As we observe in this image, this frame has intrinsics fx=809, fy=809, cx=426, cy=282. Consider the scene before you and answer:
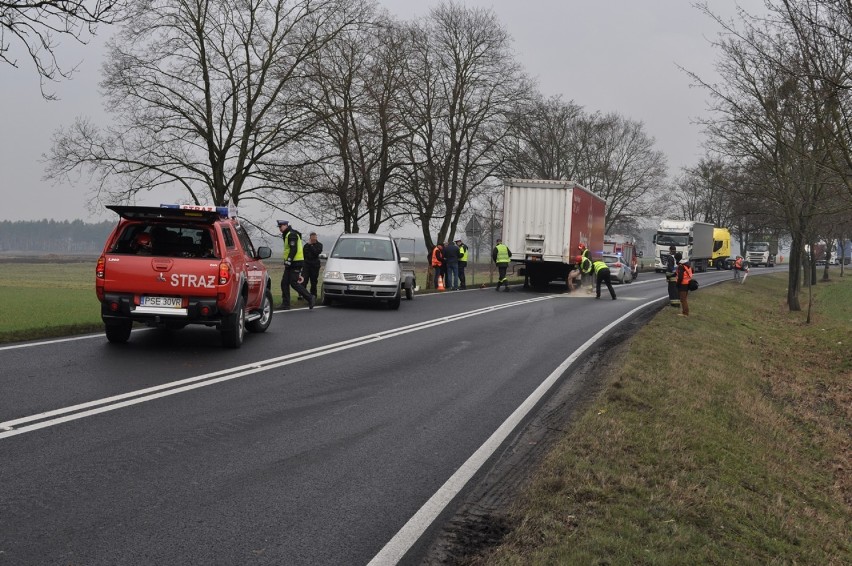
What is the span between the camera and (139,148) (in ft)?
75.8

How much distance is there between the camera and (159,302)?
34.3 ft

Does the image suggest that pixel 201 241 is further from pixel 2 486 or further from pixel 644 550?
pixel 644 550

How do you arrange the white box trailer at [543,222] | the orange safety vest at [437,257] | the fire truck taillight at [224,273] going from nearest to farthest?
1. the fire truck taillight at [224,273]
2. the white box trailer at [543,222]
3. the orange safety vest at [437,257]

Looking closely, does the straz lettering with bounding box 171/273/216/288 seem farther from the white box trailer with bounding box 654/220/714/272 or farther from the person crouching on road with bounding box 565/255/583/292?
the white box trailer with bounding box 654/220/714/272

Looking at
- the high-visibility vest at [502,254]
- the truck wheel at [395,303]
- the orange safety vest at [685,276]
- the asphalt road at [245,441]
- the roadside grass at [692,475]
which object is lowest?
the roadside grass at [692,475]

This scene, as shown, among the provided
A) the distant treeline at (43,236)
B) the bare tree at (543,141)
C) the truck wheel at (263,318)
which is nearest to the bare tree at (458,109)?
the bare tree at (543,141)

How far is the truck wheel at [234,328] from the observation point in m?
11.0

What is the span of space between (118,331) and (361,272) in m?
8.26

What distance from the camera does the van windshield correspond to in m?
19.8

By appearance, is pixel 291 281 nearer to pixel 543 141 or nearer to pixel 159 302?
pixel 159 302

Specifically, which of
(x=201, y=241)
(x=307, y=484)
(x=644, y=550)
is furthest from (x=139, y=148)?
(x=644, y=550)

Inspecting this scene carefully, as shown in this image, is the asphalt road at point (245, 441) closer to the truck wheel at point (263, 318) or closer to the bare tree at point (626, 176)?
the truck wheel at point (263, 318)

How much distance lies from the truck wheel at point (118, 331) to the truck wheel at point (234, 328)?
131cm

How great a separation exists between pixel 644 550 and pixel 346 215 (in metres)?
22.9
